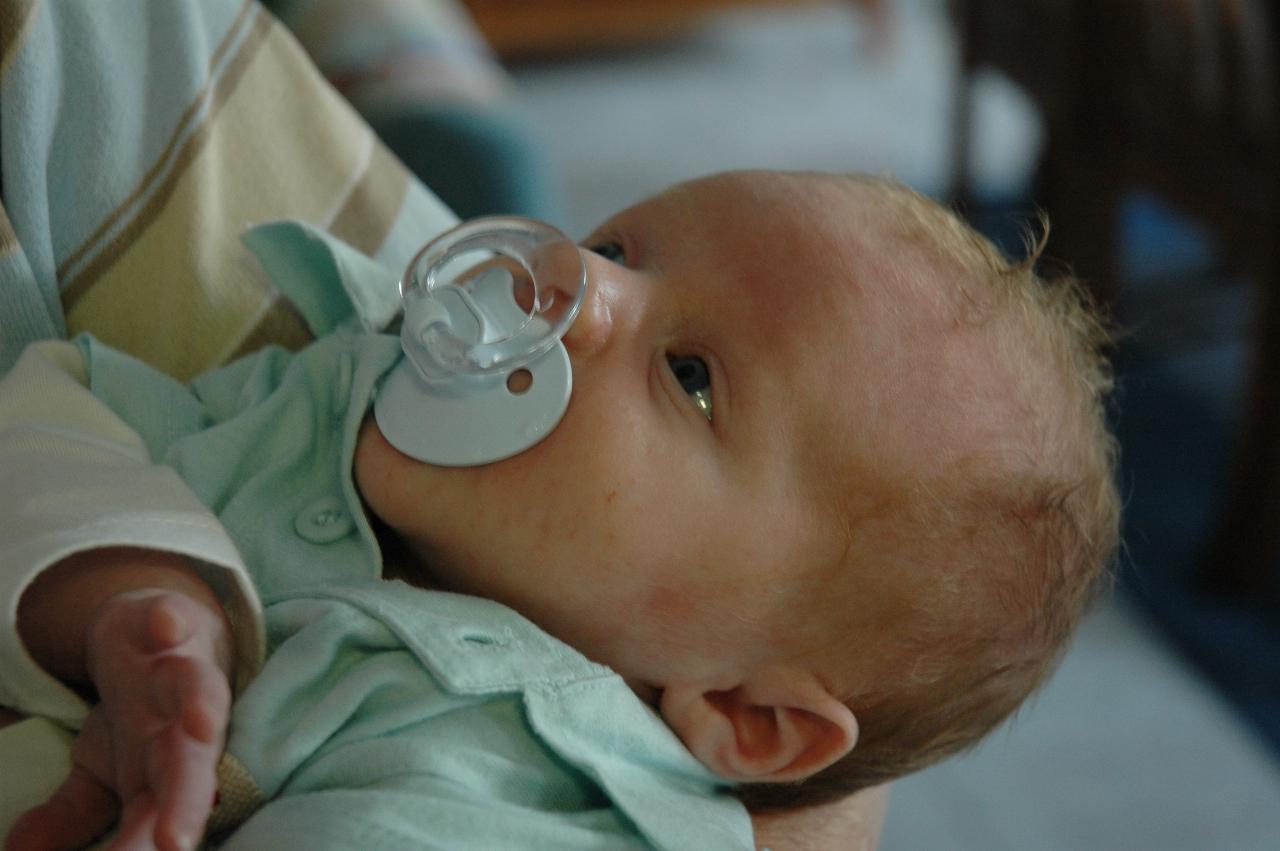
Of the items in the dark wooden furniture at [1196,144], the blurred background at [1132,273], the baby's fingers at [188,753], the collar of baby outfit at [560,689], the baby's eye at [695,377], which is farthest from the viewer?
the dark wooden furniture at [1196,144]

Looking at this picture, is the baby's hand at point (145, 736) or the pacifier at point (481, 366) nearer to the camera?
the baby's hand at point (145, 736)

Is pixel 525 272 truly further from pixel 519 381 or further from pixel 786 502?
pixel 786 502

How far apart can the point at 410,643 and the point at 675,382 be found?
0.24 metres

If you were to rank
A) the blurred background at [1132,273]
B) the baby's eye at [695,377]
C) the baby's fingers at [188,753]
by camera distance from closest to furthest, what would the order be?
the baby's fingers at [188,753], the baby's eye at [695,377], the blurred background at [1132,273]

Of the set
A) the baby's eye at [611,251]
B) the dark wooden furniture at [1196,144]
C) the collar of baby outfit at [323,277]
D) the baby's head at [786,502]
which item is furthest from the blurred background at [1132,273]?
the collar of baby outfit at [323,277]

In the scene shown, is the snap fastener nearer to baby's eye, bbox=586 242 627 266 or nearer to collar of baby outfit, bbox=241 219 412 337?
collar of baby outfit, bbox=241 219 412 337

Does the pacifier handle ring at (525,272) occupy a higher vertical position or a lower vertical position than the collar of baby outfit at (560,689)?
higher

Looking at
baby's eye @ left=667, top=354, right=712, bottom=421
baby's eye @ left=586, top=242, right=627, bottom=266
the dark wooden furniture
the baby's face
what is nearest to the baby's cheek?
the baby's face

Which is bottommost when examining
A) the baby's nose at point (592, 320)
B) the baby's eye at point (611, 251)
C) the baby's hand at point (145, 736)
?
the baby's hand at point (145, 736)

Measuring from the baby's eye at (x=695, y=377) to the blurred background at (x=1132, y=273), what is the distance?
35 cm

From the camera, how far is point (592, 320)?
0.82 metres

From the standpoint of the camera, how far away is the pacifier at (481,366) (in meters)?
0.80

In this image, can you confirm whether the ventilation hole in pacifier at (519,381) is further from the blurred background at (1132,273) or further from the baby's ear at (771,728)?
the blurred background at (1132,273)

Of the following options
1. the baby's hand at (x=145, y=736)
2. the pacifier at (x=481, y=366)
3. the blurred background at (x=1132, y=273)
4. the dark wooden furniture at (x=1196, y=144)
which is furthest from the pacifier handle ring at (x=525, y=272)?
the dark wooden furniture at (x=1196, y=144)
